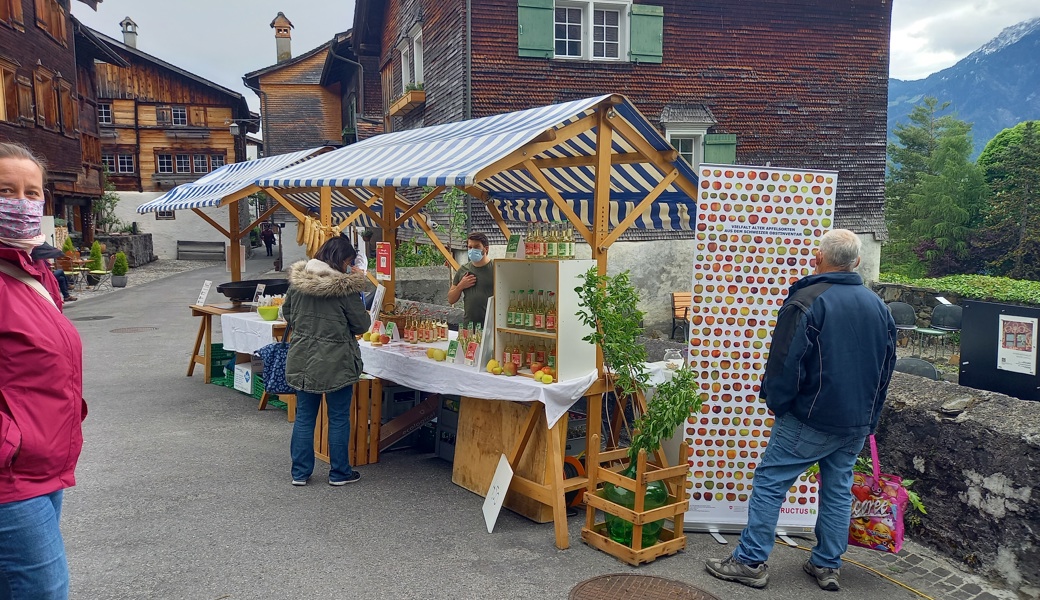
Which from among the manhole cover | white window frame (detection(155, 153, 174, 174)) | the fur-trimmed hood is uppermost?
white window frame (detection(155, 153, 174, 174))

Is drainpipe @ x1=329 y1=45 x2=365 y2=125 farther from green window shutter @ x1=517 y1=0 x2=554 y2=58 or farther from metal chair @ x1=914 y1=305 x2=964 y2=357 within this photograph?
metal chair @ x1=914 y1=305 x2=964 y2=357

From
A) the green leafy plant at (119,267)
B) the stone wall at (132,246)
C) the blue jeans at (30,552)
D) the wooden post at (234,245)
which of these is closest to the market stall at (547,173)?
the blue jeans at (30,552)

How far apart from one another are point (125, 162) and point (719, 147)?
32137 mm

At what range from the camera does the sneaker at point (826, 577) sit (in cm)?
415

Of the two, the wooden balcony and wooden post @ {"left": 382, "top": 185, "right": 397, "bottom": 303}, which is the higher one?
the wooden balcony

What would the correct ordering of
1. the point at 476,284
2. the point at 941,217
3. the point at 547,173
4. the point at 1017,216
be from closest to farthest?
the point at 476,284 < the point at 547,173 < the point at 1017,216 < the point at 941,217

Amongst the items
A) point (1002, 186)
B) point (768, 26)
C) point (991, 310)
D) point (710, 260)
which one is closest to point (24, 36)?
point (768, 26)

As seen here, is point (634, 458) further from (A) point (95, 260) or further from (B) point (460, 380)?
(A) point (95, 260)

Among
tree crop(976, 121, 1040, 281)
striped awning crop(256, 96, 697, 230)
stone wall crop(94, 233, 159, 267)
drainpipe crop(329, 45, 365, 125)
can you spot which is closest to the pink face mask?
striped awning crop(256, 96, 697, 230)

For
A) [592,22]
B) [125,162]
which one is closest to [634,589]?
[592,22]

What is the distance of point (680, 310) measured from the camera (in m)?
15.3

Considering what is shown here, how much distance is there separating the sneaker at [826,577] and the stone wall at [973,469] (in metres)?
0.81

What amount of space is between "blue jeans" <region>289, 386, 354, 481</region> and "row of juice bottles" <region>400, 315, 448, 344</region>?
3.41 feet

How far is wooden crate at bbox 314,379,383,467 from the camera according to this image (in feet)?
20.9
